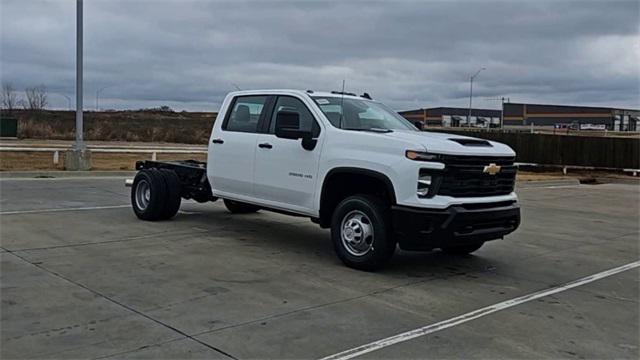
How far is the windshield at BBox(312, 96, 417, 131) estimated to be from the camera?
839 cm

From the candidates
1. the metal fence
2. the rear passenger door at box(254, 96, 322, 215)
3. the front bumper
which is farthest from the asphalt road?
the metal fence

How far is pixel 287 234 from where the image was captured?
1027cm

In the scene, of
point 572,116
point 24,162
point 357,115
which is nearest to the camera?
point 357,115

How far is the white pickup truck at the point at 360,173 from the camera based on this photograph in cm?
711

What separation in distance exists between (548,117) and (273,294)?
9732 centimetres

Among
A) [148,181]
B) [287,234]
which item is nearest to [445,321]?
[287,234]

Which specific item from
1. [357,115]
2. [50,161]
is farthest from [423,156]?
[50,161]

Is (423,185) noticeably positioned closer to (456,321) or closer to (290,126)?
(456,321)

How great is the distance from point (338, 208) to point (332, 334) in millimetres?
2717

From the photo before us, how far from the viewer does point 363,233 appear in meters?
7.60

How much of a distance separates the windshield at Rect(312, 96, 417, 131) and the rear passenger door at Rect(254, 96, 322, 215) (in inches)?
10.1

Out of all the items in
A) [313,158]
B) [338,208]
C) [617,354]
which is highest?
[313,158]

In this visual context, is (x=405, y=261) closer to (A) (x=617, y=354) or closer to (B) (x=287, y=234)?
(B) (x=287, y=234)

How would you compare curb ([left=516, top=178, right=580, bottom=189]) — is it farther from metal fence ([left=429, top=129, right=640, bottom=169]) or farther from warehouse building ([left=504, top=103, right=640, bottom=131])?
warehouse building ([left=504, top=103, right=640, bottom=131])
